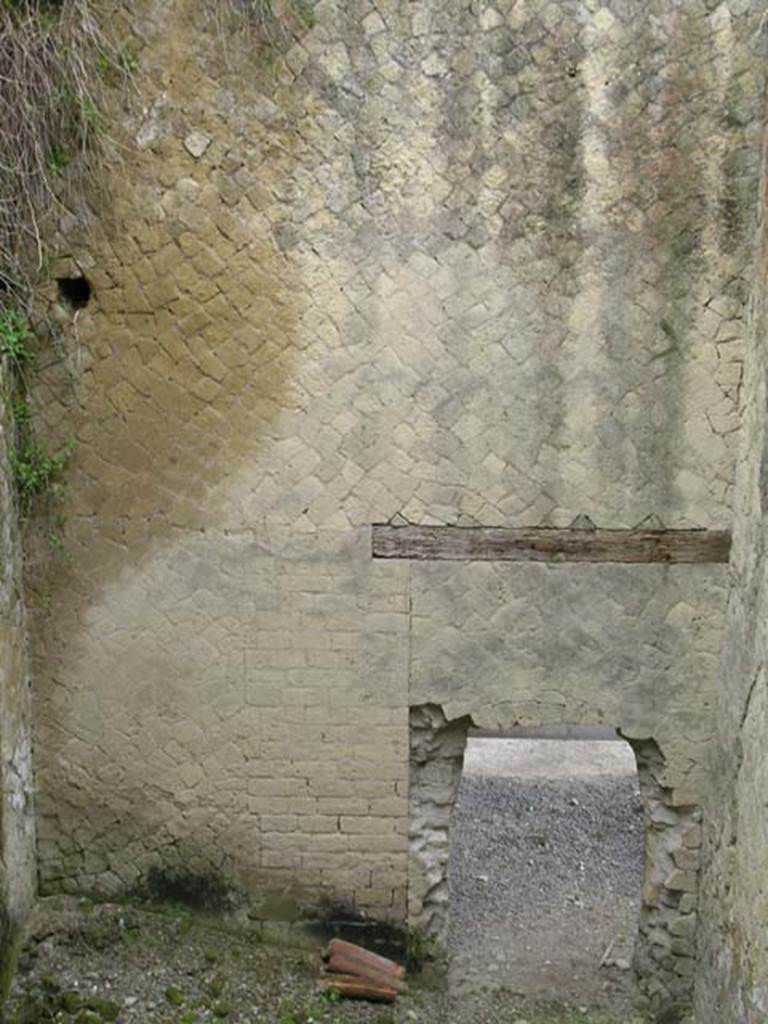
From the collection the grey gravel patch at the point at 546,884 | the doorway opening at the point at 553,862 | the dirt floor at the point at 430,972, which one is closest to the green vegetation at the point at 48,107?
the doorway opening at the point at 553,862

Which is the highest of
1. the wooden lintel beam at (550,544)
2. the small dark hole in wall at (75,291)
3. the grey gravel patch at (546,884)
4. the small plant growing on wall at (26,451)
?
the small dark hole in wall at (75,291)

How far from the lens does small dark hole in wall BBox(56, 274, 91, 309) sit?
4.64 meters

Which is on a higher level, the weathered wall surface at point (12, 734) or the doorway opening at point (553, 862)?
the weathered wall surface at point (12, 734)

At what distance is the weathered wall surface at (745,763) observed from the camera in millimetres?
3928

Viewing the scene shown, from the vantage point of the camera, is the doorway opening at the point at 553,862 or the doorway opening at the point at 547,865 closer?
the doorway opening at the point at 553,862

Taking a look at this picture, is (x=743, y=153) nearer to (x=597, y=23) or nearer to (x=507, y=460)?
(x=597, y=23)

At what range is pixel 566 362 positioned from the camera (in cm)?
455

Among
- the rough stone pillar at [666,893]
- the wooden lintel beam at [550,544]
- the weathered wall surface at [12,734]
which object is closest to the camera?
the weathered wall surface at [12,734]

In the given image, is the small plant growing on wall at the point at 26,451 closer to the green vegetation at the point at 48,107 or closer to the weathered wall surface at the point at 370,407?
the weathered wall surface at the point at 370,407

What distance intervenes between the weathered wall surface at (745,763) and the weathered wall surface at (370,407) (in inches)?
7.1

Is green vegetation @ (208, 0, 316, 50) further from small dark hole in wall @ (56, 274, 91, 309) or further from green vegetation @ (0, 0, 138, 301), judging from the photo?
small dark hole in wall @ (56, 274, 91, 309)

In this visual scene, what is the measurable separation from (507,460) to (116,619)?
80.7 inches

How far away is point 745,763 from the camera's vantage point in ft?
13.8

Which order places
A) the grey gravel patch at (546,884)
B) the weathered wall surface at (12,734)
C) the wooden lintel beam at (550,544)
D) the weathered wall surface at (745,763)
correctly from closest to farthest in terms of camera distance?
the weathered wall surface at (745,763)
the weathered wall surface at (12,734)
the wooden lintel beam at (550,544)
the grey gravel patch at (546,884)
